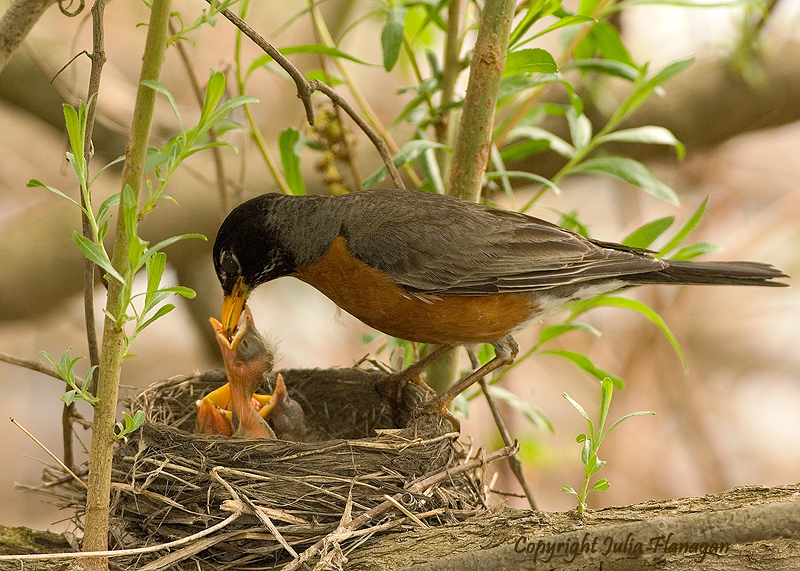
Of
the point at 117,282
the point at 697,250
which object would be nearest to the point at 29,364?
the point at 117,282

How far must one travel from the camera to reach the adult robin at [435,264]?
304cm

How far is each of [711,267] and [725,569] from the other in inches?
56.3

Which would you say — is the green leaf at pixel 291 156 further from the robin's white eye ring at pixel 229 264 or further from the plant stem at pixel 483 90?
the plant stem at pixel 483 90

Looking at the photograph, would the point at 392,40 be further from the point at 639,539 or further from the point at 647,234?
the point at 639,539

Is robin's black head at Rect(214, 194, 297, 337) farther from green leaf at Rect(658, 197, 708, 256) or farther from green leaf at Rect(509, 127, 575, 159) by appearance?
green leaf at Rect(658, 197, 708, 256)

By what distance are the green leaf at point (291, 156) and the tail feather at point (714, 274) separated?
135cm

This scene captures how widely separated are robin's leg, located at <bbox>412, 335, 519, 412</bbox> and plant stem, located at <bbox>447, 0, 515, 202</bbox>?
0.69 m

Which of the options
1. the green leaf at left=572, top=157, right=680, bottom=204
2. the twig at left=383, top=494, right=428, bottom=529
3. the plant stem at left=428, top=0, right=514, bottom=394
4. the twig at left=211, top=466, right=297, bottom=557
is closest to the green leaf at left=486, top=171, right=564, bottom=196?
the plant stem at left=428, top=0, right=514, bottom=394

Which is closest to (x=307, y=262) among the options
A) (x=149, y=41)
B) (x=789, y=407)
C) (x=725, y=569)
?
(x=149, y=41)

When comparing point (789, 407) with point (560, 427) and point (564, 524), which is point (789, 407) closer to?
point (560, 427)

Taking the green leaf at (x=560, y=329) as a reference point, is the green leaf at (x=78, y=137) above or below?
above

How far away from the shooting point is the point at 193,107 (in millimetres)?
6320

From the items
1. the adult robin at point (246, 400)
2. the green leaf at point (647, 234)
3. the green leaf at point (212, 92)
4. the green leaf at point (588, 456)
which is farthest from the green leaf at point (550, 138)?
the green leaf at point (212, 92)

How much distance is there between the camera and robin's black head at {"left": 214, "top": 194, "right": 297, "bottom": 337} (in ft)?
10.2
